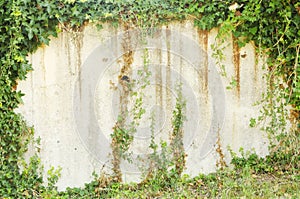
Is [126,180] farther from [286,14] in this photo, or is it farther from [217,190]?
[286,14]

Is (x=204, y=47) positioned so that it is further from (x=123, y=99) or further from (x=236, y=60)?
(x=123, y=99)

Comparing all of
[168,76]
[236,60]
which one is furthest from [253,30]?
[168,76]

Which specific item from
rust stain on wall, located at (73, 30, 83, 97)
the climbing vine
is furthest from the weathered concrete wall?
the climbing vine

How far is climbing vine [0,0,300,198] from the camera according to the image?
416 cm

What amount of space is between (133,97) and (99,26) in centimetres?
87

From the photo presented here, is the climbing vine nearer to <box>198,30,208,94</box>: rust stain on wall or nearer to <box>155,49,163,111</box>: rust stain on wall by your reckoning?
<box>198,30,208,94</box>: rust stain on wall

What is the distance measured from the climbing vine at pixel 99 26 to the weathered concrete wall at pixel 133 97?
4.7 inches

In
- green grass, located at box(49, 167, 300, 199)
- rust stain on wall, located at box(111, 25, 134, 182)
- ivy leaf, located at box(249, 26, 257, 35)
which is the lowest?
green grass, located at box(49, 167, 300, 199)

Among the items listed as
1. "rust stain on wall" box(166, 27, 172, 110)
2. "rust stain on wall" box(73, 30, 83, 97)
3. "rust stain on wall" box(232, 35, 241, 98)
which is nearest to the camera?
"rust stain on wall" box(73, 30, 83, 97)

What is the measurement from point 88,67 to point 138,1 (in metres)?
0.90

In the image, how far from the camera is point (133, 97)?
453 cm

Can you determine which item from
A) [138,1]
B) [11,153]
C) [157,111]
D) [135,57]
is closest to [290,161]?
[157,111]

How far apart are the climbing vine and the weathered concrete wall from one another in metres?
0.12

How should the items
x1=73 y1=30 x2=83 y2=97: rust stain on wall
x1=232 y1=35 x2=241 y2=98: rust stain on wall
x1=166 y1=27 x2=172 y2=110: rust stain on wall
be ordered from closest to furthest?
x1=73 y1=30 x2=83 y2=97: rust stain on wall < x1=166 y1=27 x2=172 y2=110: rust stain on wall < x1=232 y1=35 x2=241 y2=98: rust stain on wall
